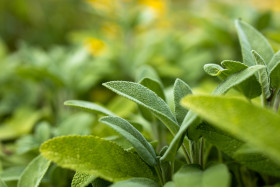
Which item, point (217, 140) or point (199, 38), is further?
point (199, 38)

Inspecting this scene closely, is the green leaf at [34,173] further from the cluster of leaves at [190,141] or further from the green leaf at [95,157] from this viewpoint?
the green leaf at [95,157]

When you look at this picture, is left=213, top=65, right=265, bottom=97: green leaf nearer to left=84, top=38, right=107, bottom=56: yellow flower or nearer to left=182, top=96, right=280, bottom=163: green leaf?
left=182, top=96, right=280, bottom=163: green leaf

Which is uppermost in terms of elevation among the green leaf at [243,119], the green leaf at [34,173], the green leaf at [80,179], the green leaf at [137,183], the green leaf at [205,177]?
the green leaf at [243,119]

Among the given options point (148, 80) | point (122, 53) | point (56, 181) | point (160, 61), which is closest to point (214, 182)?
point (148, 80)

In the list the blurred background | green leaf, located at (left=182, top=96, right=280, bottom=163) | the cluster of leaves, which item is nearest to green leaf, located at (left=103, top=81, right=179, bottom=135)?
the cluster of leaves

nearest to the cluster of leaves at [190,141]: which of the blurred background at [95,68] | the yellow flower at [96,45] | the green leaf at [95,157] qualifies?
the green leaf at [95,157]

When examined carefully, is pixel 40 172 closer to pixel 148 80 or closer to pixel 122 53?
pixel 148 80
